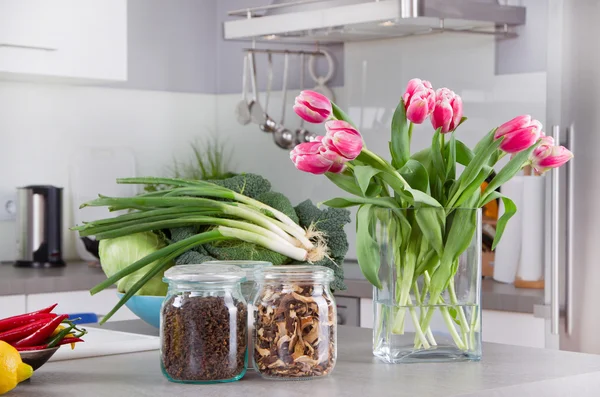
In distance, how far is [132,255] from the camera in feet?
5.16

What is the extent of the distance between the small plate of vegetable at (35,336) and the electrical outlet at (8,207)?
2.37m

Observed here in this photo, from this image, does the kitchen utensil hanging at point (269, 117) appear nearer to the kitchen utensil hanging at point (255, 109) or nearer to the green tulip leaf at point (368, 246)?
the kitchen utensil hanging at point (255, 109)

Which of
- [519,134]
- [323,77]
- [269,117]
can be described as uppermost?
[323,77]

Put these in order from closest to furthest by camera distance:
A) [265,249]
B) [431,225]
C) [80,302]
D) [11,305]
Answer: [431,225] < [265,249] < [11,305] < [80,302]

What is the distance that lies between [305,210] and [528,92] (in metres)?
1.59

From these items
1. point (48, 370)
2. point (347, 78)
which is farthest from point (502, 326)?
point (48, 370)

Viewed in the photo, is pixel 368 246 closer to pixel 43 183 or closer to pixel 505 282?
pixel 505 282

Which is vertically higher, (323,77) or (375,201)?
(323,77)

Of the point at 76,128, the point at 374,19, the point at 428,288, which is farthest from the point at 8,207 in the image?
the point at 428,288

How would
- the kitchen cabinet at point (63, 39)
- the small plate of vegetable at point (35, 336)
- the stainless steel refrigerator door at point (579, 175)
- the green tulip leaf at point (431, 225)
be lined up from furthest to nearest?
the kitchen cabinet at point (63, 39), the stainless steel refrigerator door at point (579, 175), the green tulip leaf at point (431, 225), the small plate of vegetable at point (35, 336)

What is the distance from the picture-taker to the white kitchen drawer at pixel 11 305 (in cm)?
294

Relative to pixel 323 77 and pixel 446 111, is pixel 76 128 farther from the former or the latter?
pixel 446 111

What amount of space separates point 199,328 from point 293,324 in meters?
0.12

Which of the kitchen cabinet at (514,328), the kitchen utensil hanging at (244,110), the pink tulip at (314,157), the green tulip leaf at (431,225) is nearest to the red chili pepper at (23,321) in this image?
the pink tulip at (314,157)
